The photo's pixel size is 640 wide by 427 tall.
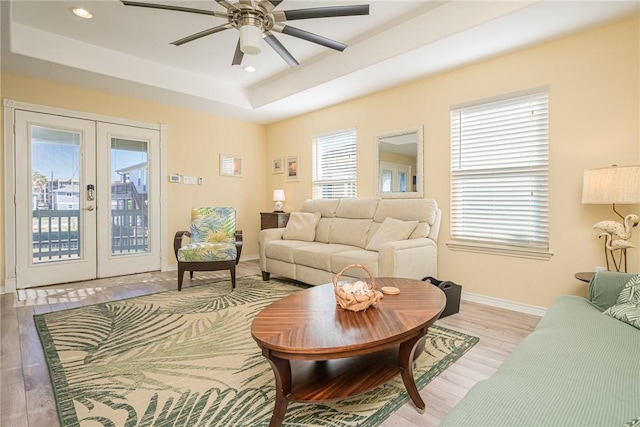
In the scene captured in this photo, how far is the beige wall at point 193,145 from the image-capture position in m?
3.96

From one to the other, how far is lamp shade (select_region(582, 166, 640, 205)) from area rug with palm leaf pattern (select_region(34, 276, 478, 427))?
1355 mm

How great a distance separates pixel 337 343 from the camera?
4.27 feet

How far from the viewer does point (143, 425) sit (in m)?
1.43

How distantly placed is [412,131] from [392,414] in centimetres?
311

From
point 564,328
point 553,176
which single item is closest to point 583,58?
point 553,176

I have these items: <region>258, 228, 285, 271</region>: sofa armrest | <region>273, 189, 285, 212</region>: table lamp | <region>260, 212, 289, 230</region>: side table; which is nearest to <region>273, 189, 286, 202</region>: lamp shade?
<region>273, 189, 285, 212</region>: table lamp

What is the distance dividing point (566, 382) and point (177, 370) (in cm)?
192

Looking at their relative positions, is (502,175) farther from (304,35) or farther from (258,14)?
(258,14)

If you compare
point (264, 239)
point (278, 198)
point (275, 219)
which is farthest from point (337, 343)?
point (278, 198)

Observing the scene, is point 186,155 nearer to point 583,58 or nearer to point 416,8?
point 416,8

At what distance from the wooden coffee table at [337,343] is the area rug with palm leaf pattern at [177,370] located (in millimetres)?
167

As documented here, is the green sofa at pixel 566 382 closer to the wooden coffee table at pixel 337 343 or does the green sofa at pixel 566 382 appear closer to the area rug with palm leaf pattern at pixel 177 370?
the wooden coffee table at pixel 337 343

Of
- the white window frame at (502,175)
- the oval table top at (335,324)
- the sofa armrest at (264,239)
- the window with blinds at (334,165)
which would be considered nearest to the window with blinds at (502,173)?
the white window frame at (502,175)

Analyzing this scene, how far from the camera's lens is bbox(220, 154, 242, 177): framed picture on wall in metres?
5.43
